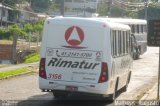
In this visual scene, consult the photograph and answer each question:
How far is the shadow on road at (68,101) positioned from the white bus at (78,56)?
1.69 feet

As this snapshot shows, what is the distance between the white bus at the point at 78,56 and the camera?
51.2 ft

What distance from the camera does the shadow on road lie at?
16.2 meters

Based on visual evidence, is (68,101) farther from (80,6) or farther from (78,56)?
(80,6)

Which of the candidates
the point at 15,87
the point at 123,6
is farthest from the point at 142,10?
the point at 15,87

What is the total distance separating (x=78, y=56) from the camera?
15812 millimetres

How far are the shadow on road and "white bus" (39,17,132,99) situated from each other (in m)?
0.51

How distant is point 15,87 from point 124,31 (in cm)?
521

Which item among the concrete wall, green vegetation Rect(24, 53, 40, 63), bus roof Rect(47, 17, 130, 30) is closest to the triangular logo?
bus roof Rect(47, 17, 130, 30)

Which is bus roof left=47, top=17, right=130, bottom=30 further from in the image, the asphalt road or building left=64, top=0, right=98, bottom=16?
building left=64, top=0, right=98, bottom=16

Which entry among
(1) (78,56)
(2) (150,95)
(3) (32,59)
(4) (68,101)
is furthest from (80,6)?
(1) (78,56)

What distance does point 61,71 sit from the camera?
15852mm

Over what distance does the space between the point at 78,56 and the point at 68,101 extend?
1982 mm

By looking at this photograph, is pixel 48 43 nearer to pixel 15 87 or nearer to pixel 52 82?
pixel 52 82

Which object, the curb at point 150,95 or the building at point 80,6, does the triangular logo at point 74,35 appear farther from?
the building at point 80,6
